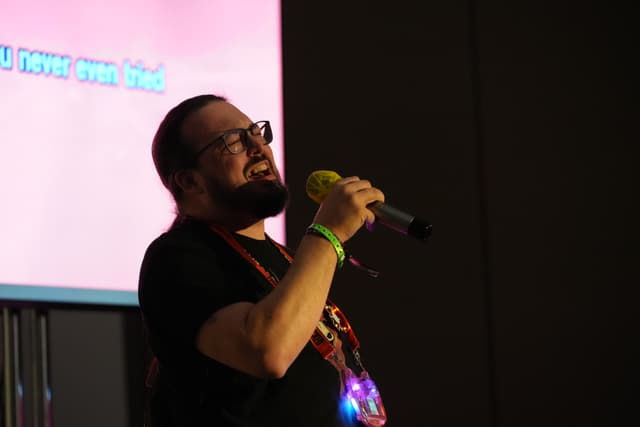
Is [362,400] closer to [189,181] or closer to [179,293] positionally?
[179,293]

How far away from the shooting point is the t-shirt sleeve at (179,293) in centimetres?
165

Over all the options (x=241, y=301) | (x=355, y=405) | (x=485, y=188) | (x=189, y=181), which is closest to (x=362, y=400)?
(x=355, y=405)

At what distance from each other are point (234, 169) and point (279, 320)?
1.41 ft

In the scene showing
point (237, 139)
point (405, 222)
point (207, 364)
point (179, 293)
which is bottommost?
point (207, 364)

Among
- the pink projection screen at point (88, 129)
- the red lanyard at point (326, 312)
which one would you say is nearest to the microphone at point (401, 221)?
the red lanyard at point (326, 312)

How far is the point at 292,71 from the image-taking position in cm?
336

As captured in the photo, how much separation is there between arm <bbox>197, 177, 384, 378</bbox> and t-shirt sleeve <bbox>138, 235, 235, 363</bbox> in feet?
0.11

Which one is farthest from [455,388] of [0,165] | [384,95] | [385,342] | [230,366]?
[230,366]

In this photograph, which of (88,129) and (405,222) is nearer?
(405,222)

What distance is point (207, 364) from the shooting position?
64.9 inches

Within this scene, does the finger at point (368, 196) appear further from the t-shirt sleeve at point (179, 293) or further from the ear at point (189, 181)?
the ear at point (189, 181)

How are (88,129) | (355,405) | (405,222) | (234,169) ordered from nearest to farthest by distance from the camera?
(405,222) → (355,405) → (234,169) → (88,129)

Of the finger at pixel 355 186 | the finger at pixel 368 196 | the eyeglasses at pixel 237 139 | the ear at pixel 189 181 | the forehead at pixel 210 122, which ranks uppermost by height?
the forehead at pixel 210 122

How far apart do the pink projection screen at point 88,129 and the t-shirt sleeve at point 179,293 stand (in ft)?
2.63
